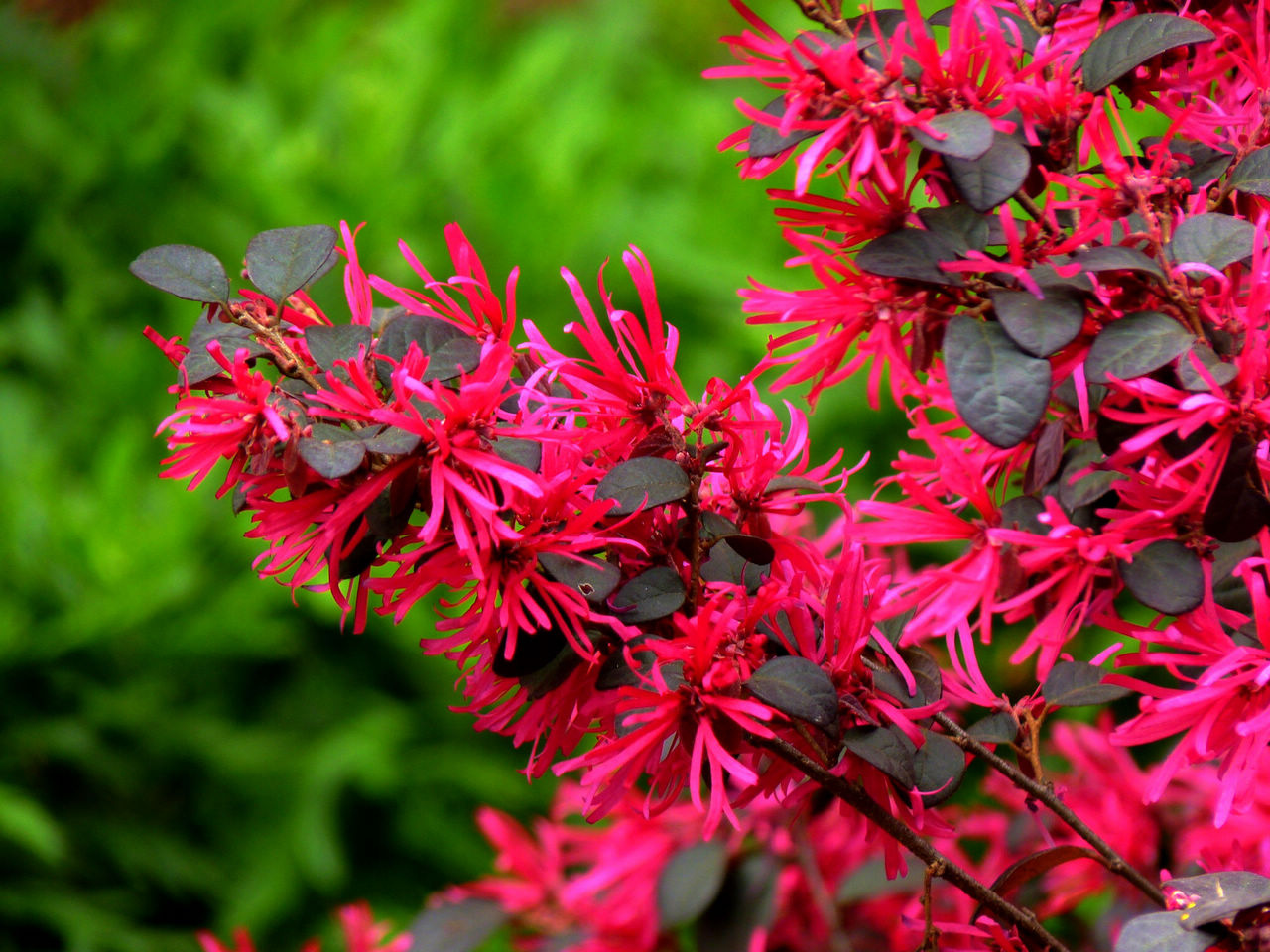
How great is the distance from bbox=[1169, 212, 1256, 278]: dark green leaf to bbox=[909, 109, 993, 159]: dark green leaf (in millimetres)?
85

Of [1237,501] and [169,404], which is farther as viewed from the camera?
[169,404]

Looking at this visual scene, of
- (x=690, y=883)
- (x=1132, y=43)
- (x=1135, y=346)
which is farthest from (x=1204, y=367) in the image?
(x=690, y=883)

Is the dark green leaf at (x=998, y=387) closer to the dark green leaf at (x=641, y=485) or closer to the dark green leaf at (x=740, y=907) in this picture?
the dark green leaf at (x=641, y=485)

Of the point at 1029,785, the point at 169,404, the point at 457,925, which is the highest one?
the point at 1029,785

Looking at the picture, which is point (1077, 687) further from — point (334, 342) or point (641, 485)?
point (334, 342)

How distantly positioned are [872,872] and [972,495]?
1.34 feet

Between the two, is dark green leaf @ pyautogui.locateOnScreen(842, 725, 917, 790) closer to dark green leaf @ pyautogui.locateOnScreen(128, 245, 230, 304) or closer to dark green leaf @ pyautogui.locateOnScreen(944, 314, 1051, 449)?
dark green leaf @ pyautogui.locateOnScreen(944, 314, 1051, 449)

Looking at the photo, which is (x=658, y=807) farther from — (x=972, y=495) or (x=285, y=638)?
(x=285, y=638)

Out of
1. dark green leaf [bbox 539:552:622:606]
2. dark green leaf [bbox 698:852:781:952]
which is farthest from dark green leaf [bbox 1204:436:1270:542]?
dark green leaf [bbox 698:852:781:952]

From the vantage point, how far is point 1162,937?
40 centimetres

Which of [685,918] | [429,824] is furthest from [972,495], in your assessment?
[429,824]

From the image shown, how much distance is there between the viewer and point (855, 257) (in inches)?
17.3

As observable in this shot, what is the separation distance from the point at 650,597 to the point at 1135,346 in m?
0.19

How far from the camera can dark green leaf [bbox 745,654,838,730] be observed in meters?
0.42
